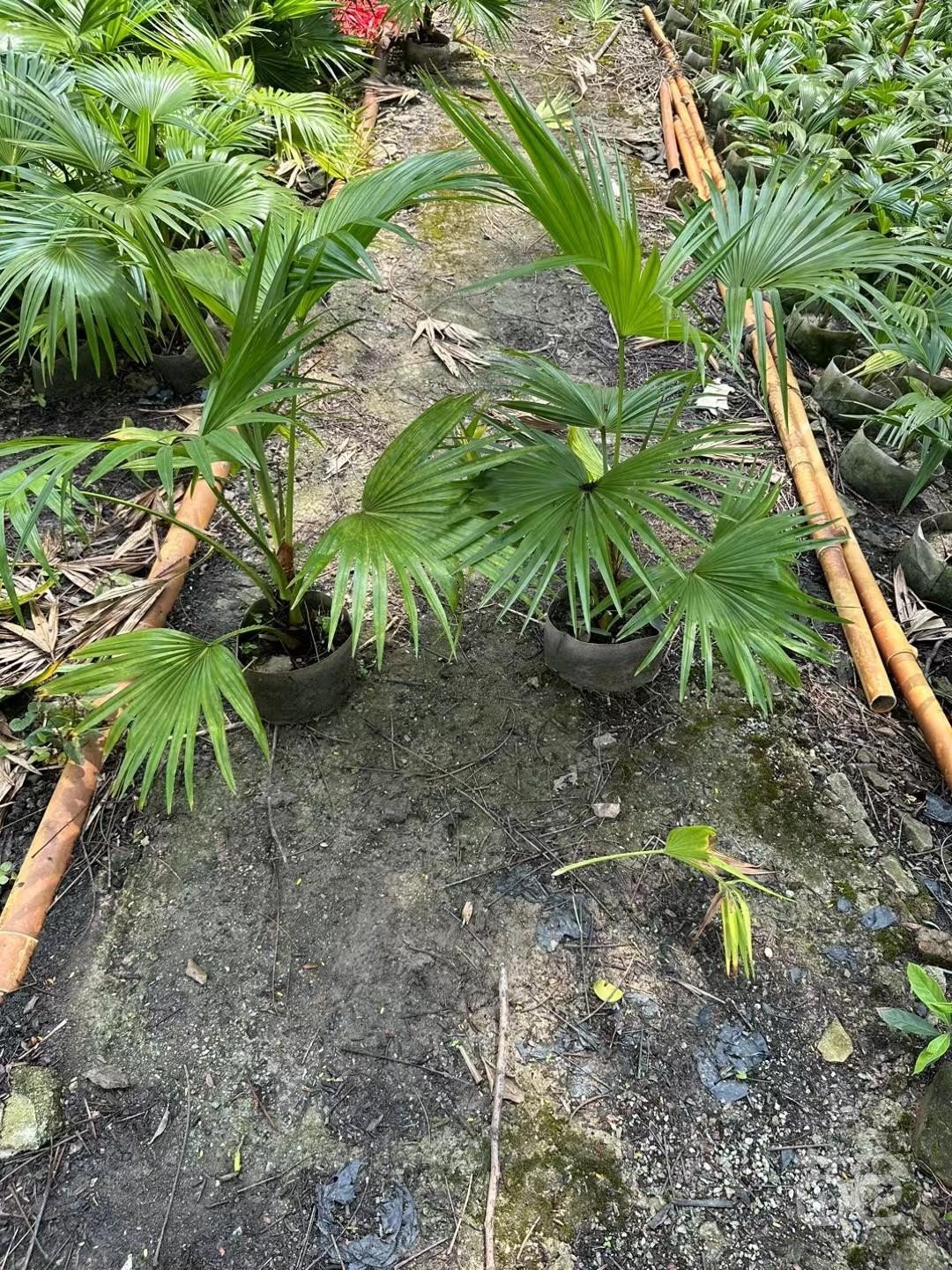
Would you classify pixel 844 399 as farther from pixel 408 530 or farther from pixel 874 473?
pixel 408 530

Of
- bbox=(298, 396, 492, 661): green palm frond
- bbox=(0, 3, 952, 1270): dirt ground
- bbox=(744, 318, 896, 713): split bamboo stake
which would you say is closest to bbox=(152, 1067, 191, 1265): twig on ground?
bbox=(0, 3, 952, 1270): dirt ground

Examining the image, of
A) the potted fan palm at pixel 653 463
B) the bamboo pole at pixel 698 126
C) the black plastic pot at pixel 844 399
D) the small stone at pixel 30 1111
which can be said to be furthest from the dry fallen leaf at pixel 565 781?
the bamboo pole at pixel 698 126

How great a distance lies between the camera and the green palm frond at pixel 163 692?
4.30 feet

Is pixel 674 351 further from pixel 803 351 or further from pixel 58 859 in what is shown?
pixel 58 859

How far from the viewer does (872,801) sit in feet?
6.02

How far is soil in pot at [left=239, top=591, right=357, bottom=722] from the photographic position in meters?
1.76

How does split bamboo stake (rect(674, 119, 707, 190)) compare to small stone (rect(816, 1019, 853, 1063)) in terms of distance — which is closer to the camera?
small stone (rect(816, 1019, 853, 1063))

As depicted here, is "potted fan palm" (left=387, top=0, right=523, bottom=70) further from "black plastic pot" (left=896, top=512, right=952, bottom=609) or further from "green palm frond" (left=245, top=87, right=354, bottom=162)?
"black plastic pot" (left=896, top=512, right=952, bottom=609)

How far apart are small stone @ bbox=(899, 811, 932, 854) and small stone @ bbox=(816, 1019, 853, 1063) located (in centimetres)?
48

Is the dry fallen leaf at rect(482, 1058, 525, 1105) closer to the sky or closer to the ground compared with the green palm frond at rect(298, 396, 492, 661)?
closer to the ground

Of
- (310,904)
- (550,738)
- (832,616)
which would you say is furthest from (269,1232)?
(832,616)

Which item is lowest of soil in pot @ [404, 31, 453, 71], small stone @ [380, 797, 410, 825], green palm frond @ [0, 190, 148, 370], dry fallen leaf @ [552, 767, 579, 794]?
dry fallen leaf @ [552, 767, 579, 794]

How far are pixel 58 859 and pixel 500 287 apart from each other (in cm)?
271

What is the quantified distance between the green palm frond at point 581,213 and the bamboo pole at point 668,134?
3.03 meters
